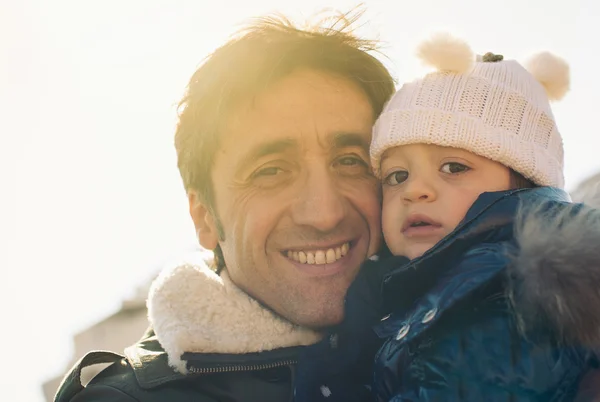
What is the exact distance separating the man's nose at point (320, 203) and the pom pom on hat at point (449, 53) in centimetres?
67

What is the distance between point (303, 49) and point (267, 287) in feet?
3.80

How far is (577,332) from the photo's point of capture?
166 centimetres

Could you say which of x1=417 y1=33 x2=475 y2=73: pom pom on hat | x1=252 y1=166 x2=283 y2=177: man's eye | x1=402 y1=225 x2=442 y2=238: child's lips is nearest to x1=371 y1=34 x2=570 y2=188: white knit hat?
x1=417 y1=33 x2=475 y2=73: pom pom on hat

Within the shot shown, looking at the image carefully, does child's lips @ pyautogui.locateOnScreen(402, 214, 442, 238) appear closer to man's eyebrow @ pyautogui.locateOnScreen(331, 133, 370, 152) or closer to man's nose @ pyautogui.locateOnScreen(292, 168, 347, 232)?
man's nose @ pyautogui.locateOnScreen(292, 168, 347, 232)

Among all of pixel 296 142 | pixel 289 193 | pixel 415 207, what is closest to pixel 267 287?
pixel 289 193

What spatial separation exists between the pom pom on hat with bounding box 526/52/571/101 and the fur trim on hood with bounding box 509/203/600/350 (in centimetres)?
105

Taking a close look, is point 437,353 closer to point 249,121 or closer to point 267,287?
point 267,287

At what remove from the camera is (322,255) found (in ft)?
9.19

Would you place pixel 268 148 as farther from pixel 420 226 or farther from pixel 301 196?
pixel 420 226

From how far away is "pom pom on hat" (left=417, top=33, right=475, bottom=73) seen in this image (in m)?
2.55

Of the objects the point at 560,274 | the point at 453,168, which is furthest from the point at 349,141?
the point at 560,274

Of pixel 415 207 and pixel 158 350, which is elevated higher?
pixel 415 207

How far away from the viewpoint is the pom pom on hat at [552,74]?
8.93ft

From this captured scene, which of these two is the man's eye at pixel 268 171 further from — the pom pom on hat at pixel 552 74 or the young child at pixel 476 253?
the pom pom on hat at pixel 552 74
